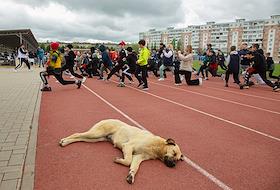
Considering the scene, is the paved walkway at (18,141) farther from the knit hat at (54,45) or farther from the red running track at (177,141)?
the knit hat at (54,45)

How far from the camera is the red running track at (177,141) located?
3.52m

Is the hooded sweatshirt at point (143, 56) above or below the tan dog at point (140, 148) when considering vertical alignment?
above

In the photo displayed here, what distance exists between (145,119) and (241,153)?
2658 millimetres

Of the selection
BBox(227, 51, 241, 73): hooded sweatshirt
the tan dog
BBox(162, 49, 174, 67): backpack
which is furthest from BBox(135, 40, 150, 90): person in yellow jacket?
the tan dog

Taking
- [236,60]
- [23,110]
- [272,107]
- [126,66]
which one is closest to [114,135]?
[23,110]

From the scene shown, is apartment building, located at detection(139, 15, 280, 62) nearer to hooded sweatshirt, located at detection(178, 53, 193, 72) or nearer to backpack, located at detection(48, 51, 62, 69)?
hooded sweatshirt, located at detection(178, 53, 193, 72)

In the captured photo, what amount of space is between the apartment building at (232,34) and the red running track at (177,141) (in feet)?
276

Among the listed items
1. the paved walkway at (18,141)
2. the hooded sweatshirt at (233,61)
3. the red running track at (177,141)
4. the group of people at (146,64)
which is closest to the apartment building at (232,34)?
the group of people at (146,64)

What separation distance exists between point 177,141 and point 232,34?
13077 cm

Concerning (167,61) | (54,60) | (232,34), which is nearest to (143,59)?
(54,60)

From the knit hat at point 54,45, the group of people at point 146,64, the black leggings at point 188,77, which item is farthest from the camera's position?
the black leggings at point 188,77

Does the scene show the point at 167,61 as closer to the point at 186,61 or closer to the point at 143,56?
the point at 186,61

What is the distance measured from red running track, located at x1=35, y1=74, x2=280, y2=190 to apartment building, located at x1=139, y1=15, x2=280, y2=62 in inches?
3314

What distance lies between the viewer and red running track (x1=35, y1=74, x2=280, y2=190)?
3520 mm
